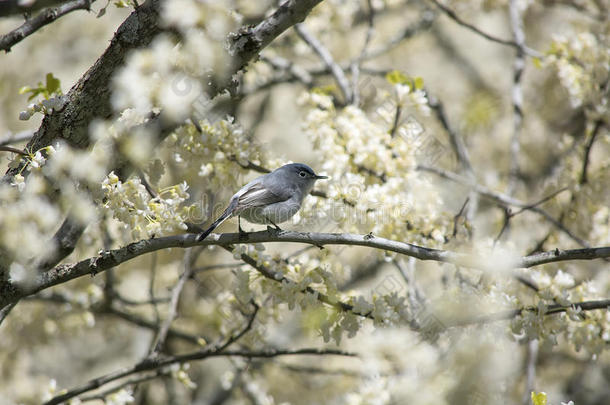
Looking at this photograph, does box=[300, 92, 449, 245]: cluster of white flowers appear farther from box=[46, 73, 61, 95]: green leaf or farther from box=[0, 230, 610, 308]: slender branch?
box=[46, 73, 61, 95]: green leaf

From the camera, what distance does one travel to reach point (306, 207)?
2.69 meters

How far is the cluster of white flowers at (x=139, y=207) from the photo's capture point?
195cm

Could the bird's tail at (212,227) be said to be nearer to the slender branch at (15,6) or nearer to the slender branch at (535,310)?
the slender branch at (15,6)

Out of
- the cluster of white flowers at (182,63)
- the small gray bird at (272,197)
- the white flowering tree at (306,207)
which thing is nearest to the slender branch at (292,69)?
the white flowering tree at (306,207)

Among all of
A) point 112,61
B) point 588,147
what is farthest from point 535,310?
point 112,61

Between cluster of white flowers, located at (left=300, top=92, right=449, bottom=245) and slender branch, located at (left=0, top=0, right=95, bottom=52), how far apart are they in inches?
51.6

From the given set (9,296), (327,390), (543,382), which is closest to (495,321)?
(9,296)

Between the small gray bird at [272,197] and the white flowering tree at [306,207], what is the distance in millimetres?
127

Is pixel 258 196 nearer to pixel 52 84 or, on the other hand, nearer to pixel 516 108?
pixel 52 84

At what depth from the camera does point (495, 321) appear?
2439 millimetres

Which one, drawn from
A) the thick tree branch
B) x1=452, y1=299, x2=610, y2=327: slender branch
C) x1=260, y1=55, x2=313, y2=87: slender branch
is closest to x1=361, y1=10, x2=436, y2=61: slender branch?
x1=260, y1=55, x2=313, y2=87: slender branch

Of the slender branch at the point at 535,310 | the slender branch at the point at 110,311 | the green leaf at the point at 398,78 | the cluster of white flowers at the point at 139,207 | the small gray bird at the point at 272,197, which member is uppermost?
the cluster of white flowers at the point at 139,207

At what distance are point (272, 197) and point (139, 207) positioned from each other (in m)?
0.68

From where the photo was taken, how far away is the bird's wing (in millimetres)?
2424
